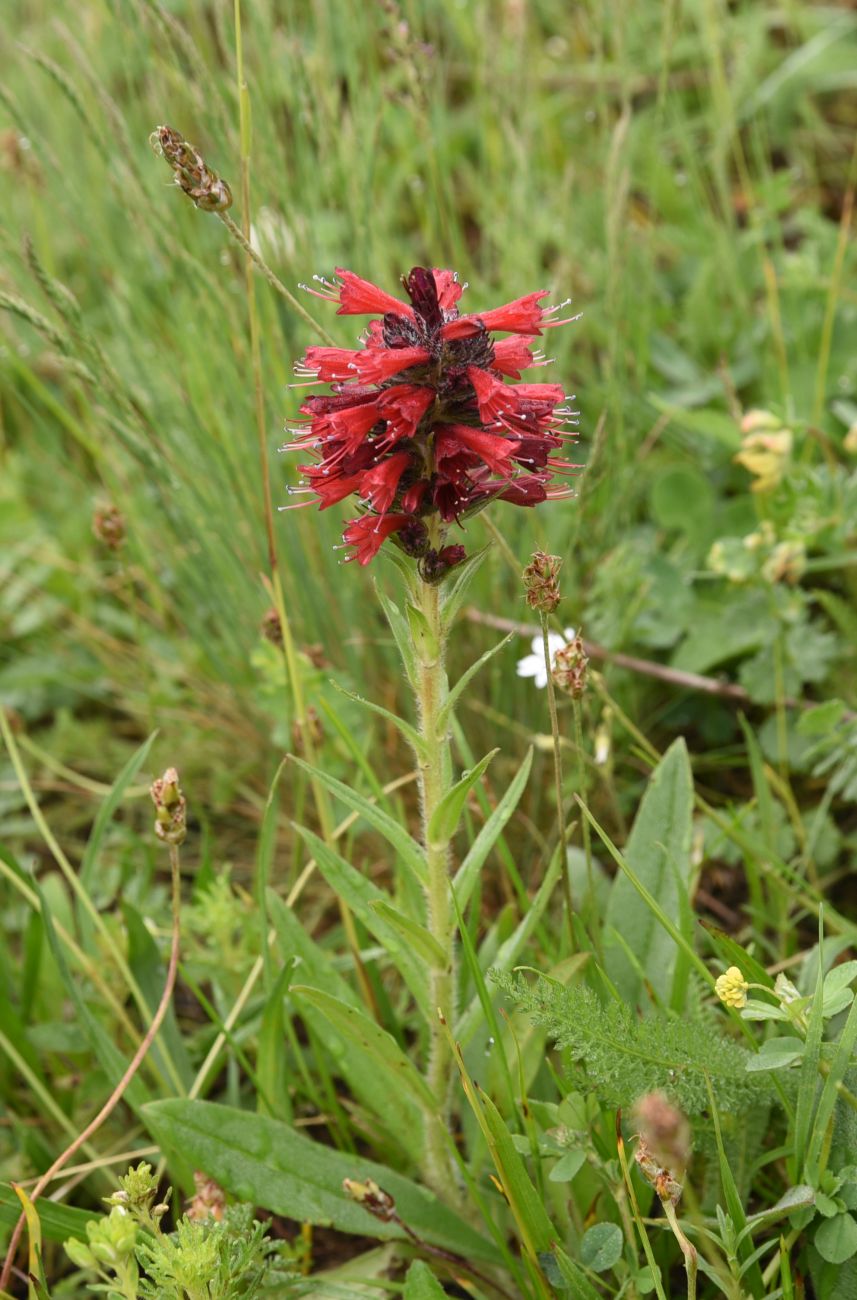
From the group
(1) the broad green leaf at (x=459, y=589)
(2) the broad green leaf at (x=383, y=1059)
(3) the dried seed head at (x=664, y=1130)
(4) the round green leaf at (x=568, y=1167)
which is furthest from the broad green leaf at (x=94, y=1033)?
(3) the dried seed head at (x=664, y=1130)

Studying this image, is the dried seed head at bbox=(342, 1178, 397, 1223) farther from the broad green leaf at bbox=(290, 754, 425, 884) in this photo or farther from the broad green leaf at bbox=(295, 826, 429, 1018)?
the broad green leaf at bbox=(290, 754, 425, 884)

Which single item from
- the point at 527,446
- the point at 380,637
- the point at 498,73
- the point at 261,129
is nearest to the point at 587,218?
the point at 498,73

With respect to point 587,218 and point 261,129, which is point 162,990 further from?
point 587,218

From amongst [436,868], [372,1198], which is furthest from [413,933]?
[372,1198]

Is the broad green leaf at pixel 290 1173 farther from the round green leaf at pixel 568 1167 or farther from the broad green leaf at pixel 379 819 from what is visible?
the broad green leaf at pixel 379 819

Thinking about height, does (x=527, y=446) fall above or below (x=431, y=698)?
above

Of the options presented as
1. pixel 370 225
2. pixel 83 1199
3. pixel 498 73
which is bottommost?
pixel 83 1199
